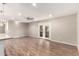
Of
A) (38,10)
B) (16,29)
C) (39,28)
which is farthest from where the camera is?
(39,28)

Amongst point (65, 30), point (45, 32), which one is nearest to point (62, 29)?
point (65, 30)

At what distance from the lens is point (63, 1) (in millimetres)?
1844

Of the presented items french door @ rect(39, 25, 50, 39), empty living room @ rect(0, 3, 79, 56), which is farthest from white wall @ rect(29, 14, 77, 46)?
french door @ rect(39, 25, 50, 39)

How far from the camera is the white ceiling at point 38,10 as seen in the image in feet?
6.42

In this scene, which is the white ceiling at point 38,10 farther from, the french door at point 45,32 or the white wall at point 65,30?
the french door at point 45,32

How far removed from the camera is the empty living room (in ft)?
6.64

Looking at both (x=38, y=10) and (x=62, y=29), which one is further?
(x=62, y=29)

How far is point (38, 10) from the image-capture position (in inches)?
82.4

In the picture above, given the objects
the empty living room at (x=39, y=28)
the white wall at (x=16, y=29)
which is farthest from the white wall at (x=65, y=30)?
the white wall at (x=16, y=29)

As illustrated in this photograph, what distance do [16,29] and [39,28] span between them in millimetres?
604

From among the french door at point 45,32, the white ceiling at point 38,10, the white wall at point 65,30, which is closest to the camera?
the white ceiling at point 38,10

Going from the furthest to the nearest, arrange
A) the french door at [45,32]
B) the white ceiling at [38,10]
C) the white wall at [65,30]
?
the french door at [45,32]
the white wall at [65,30]
the white ceiling at [38,10]

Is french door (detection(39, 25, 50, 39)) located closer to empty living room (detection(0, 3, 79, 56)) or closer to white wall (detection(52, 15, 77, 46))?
empty living room (detection(0, 3, 79, 56))

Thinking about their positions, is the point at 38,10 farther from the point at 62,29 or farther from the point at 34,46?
the point at 34,46
